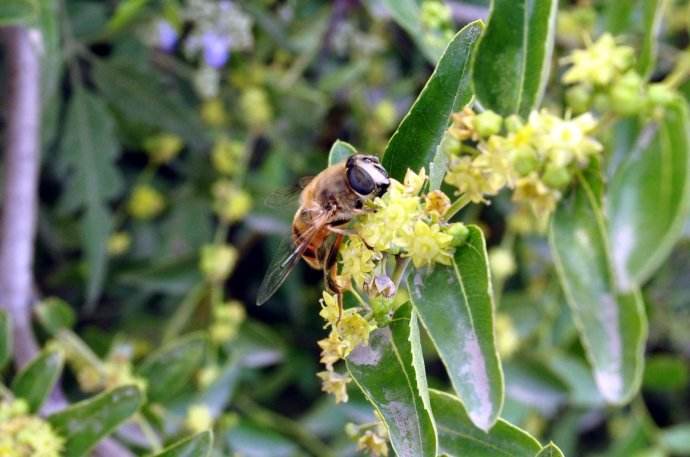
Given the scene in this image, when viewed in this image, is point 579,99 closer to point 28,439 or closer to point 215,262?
point 28,439

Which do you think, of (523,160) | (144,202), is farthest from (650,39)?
(144,202)

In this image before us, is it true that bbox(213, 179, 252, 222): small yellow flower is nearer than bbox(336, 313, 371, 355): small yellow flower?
No

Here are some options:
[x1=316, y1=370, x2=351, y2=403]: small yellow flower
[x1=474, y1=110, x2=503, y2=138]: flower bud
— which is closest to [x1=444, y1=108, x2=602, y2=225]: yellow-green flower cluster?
[x1=474, y1=110, x2=503, y2=138]: flower bud

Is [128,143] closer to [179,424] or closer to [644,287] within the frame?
[179,424]

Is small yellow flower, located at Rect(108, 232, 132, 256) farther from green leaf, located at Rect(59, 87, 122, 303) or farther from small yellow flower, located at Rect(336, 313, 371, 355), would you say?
small yellow flower, located at Rect(336, 313, 371, 355)

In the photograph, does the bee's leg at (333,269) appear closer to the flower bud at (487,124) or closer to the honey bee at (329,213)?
Result: the honey bee at (329,213)

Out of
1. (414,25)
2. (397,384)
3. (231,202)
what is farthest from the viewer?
(231,202)

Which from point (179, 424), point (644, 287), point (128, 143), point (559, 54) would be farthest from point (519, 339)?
point (128, 143)
